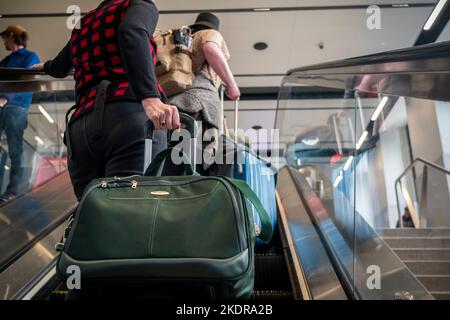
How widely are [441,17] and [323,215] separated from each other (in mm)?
6517

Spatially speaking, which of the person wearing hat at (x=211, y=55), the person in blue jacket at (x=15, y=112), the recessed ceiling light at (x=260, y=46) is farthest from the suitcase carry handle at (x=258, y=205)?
the recessed ceiling light at (x=260, y=46)

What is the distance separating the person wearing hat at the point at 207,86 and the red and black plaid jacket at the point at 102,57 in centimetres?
96

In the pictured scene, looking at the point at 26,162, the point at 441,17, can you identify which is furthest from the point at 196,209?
the point at 441,17

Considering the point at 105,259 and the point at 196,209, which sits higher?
the point at 196,209

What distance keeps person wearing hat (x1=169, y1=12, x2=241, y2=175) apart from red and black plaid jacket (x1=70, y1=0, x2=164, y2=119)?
96cm

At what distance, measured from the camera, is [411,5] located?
803 cm

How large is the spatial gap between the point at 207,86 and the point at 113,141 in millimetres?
1414

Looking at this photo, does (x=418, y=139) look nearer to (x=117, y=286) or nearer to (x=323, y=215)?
(x=323, y=215)

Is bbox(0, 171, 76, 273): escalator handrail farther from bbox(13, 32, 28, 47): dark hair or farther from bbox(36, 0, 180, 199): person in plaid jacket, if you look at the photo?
bbox(13, 32, 28, 47): dark hair

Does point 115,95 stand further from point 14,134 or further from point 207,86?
point 14,134

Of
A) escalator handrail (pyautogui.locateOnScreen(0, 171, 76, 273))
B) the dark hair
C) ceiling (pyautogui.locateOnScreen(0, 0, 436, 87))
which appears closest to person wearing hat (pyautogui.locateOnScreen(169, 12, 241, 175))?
escalator handrail (pyautogui.locateOnScreen(0, 171, 76, 273))

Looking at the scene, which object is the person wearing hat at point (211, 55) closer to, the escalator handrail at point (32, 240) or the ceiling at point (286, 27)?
the escalator handrail at point (32, 240)

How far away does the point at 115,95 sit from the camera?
1.64 m

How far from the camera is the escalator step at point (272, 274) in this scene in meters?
3.06
